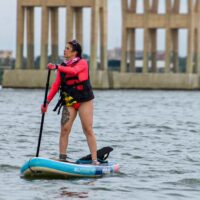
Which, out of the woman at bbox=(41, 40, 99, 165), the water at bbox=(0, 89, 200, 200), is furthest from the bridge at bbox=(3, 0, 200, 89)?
the woman at bbox=(41, 40, 99, 165)

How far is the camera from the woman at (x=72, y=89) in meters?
18.3

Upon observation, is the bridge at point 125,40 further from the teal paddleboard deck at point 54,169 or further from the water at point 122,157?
the teal paddleboard deck at point 54,169

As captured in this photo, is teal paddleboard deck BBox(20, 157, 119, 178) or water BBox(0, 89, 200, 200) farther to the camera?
teal paddleboard deck BBox(20, 157, 119, 178)

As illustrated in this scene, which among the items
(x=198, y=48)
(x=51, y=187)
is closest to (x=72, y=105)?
(x=51, y=187)

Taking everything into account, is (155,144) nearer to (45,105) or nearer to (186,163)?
(186,163)

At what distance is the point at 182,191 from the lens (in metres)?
17.5

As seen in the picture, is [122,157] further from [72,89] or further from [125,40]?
[125,40]

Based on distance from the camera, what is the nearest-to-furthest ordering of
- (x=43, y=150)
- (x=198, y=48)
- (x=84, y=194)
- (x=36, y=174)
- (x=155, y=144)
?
(x=84, y=194)
(x=36, y=174)
(x=43, y=150)
(x=155, y=144)
(x=198, y=48)

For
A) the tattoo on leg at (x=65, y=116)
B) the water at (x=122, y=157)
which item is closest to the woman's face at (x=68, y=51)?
the tattoo on leg at (x=65, y=116)

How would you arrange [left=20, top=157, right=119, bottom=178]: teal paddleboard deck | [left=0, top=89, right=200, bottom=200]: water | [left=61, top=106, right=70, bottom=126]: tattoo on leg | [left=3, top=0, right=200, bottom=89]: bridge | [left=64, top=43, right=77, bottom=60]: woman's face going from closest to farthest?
[left=0, top=89, right=200, bottom=200]: water < [left=20, top=157, right=119, bottom=178]: teal paddleboard deck < [left=64, top=43, right=77, bottom=60]: woman's face < [left=61, top=106, right=70, bottom=126]: tattoo on leg < [left=3, top=0, right=200, bottom=89]: bridge

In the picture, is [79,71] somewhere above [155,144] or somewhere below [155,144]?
above

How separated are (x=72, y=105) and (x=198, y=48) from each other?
289 ft

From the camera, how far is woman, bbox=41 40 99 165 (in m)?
18.3

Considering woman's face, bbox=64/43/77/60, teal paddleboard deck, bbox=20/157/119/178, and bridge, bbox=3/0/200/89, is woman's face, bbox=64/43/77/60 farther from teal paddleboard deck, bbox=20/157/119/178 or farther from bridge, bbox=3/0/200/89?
bridge, bbox=3/0/200/89
